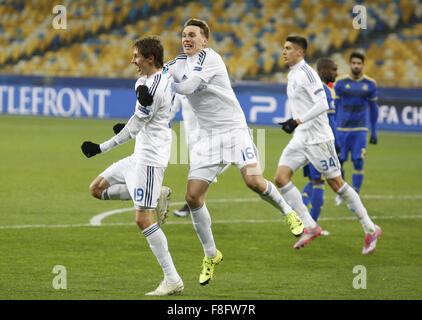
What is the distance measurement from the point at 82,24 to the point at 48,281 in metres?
24.0

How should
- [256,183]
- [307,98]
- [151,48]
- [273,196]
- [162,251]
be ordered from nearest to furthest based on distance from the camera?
[151,48], [162,251], [256,183], [273,196], [307,98]

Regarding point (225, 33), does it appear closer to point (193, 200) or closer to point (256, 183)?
point (256, 183)

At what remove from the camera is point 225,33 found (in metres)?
27.6

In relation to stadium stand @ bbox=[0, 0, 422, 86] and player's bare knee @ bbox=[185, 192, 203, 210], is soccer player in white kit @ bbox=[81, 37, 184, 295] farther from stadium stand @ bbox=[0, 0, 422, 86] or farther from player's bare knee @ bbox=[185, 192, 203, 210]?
stadium stand @ bbox=[0, 0, 422, 86]

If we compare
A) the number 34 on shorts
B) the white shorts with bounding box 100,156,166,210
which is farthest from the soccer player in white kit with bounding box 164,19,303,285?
the number 34 on shorts

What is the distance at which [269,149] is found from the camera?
17.5 m

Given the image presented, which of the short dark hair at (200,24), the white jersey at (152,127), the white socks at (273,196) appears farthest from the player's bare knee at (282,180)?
the white jersey at (152,127)

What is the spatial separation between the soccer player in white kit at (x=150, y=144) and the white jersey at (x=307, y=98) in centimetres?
217

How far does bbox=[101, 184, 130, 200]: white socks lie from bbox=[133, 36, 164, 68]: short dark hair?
1507 mm

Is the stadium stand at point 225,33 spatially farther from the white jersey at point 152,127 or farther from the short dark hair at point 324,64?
the white jersey at point 152,127

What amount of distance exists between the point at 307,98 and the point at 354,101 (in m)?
3.16

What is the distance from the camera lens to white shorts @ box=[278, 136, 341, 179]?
310 inches


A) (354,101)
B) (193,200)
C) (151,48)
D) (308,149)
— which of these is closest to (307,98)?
(308,149)

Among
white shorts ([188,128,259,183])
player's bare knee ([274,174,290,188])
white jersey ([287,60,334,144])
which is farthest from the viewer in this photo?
player's bare knee ([274,174,290,188])
